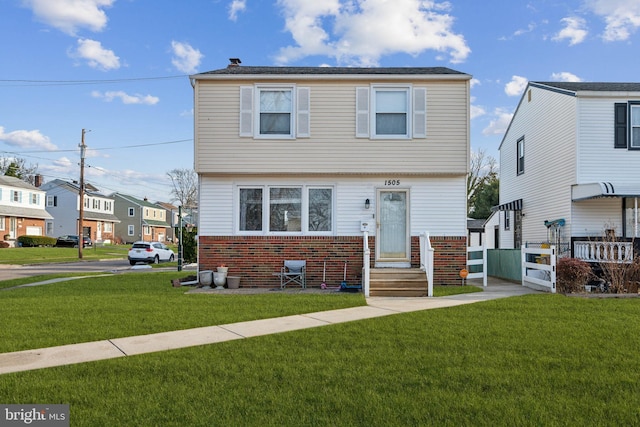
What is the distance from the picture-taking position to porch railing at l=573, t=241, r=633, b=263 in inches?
490

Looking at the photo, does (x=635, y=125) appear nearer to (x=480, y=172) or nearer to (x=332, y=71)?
(x=332, y=71)

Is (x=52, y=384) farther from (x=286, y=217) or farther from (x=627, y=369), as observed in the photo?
(x=286, y=217)

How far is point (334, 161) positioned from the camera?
1334 centimetres

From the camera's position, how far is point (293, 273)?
43.1ft

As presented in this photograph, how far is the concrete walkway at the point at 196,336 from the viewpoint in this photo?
579 centimetres

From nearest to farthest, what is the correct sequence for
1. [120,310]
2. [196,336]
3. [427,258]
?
[196,336] < [120,310] < [427,258]

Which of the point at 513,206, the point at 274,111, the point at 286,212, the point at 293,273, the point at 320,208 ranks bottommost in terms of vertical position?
the point at 293,273

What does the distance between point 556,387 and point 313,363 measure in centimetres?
247

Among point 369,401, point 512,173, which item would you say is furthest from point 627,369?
point 512,173

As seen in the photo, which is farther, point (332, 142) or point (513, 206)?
point (513, 206)

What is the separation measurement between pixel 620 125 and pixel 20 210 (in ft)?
162

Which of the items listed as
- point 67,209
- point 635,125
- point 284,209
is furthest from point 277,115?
point 67,209

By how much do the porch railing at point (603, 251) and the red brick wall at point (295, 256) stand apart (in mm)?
3498

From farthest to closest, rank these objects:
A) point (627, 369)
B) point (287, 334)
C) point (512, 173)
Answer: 1. point (512, 173)
2. point (287, 334)
3. point (627, 369)
